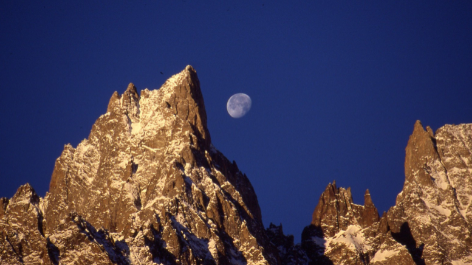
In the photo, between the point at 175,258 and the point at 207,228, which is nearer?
the point at 175,258

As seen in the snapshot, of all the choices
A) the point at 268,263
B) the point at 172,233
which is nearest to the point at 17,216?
the point at 172,233

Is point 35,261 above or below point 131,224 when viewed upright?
below

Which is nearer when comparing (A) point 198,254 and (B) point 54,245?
(B) point 54,245

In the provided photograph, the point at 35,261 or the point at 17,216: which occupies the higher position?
the point at 17,216

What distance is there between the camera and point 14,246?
7131 inches

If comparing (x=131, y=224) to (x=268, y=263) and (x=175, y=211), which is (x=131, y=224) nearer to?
(x=175, y=211)

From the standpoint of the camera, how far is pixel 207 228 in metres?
198

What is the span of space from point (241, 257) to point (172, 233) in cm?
1726

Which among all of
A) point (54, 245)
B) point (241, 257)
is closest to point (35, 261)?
point (54, 245)

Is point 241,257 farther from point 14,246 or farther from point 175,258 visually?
point 14,246

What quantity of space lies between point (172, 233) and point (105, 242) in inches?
546

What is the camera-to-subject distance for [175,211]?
19912 cm

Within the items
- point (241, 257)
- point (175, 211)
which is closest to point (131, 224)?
point (175, 211)

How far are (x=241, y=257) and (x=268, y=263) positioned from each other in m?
5.05
